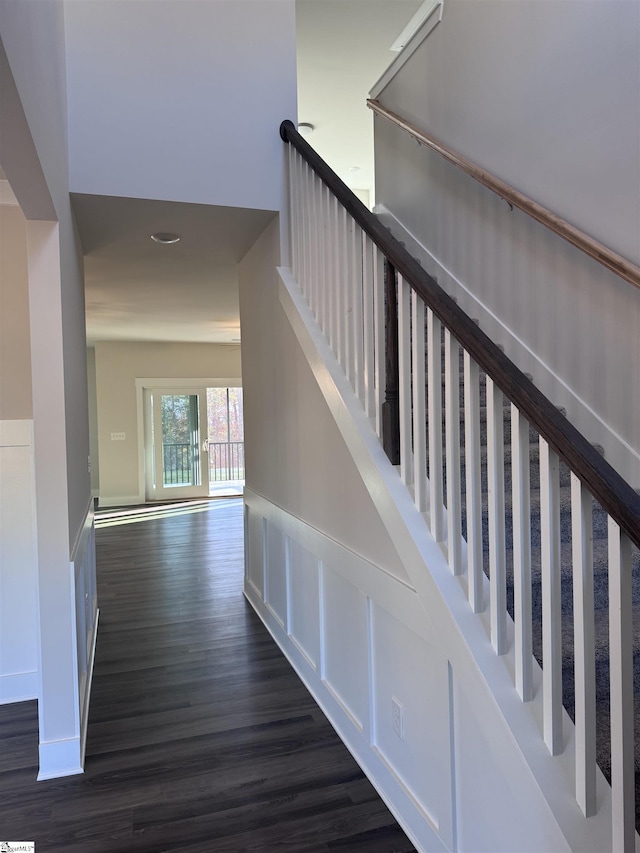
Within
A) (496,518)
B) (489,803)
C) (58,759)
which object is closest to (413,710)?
(489,803)

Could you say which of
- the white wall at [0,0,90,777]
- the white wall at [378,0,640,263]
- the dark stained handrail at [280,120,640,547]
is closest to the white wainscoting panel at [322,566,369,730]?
the white wall at [0,0,90,777]

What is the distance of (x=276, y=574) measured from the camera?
3473 millimetres

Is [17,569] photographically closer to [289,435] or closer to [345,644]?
[289,435]

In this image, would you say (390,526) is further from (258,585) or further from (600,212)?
(258,585)

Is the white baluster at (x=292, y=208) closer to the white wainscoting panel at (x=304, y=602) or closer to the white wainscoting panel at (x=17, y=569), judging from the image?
the white wainscoting panel at (x=304, y=602)

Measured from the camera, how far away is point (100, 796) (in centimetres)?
212

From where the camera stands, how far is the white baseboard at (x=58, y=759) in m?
2.25

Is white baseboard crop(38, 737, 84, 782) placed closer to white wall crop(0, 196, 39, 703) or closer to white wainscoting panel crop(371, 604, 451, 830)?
white wall crop(0, 196, 39, 703)

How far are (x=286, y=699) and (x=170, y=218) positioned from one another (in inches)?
104

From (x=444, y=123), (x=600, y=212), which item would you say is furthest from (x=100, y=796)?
(x=444, y=123)

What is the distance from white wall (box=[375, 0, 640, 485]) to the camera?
2223 millimetres

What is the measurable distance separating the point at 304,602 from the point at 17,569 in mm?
1549

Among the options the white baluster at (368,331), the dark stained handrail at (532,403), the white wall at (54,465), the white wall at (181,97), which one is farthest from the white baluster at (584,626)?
the white wall at (181,97)

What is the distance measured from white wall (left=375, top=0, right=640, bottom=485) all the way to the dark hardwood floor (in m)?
1.75
